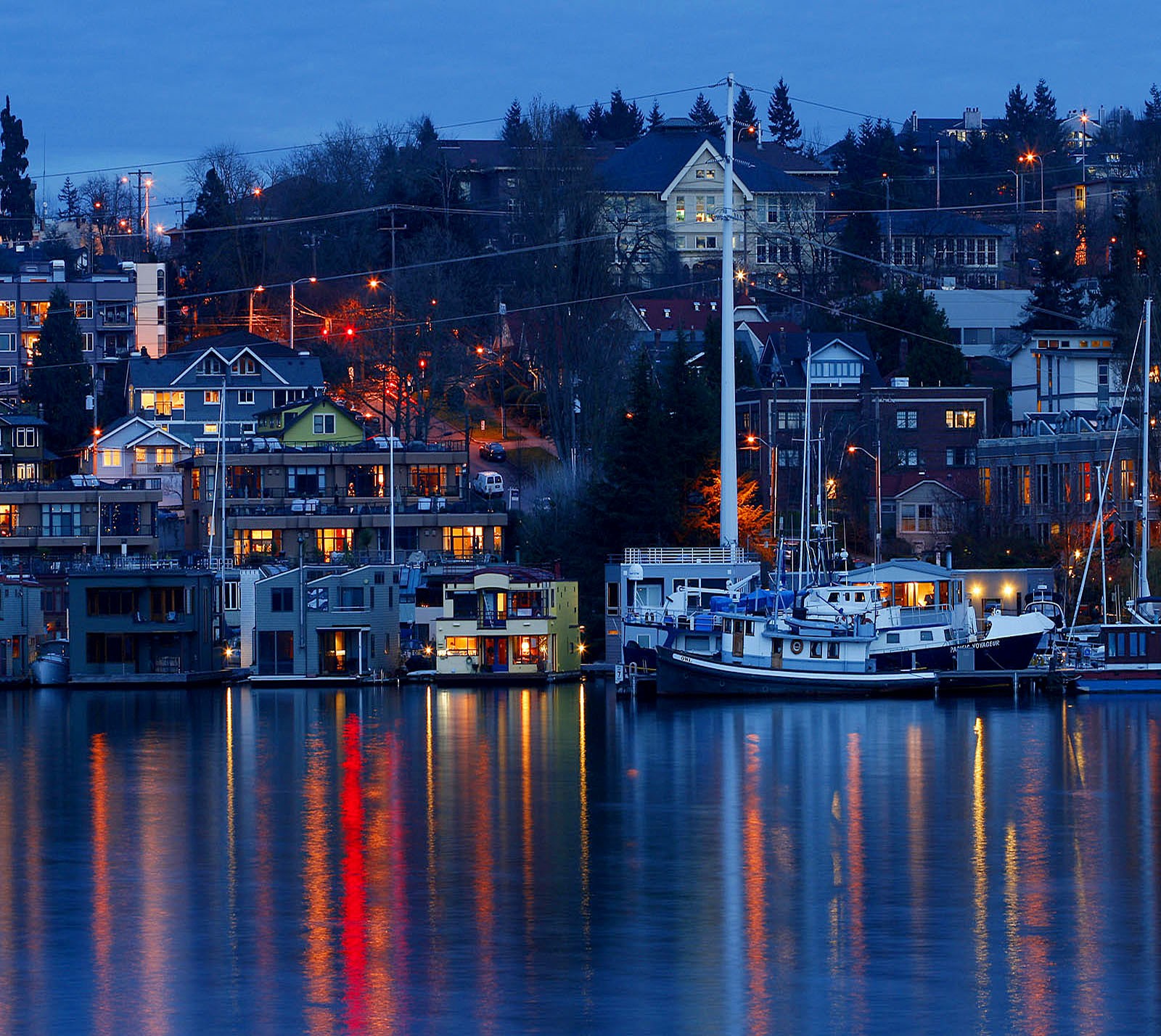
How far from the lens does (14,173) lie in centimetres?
18262

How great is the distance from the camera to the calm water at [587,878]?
24.3m

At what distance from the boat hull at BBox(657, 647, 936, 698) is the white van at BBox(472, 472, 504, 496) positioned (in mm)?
33020

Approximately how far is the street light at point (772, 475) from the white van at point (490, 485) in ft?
40.2

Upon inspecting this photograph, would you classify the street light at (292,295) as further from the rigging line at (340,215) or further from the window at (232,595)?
the window at (232,595)

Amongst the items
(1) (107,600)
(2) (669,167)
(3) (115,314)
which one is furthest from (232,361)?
(2) (669,167)

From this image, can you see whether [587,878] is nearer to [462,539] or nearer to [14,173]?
[462,539]

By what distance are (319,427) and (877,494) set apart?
96.9 feet

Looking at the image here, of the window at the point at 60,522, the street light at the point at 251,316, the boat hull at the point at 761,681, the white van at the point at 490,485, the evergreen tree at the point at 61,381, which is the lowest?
the boat hull at the point at 761,681

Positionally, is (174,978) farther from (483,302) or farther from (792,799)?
(483,302)

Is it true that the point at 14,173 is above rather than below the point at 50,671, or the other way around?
above

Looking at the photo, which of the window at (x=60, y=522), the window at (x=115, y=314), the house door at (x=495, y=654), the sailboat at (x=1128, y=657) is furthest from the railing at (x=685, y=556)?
the window at (x=115, y=314)

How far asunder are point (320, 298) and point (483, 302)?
11.8 metres

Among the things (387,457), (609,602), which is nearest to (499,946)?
(609,602)

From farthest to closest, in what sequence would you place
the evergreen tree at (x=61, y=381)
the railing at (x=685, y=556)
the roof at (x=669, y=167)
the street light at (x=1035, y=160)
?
the street light at (x=1035, y=160) < the roof at (x=669, y=167) < the evergreen tree at (x=61, y=381) < the railing at (x=685, y=556)
